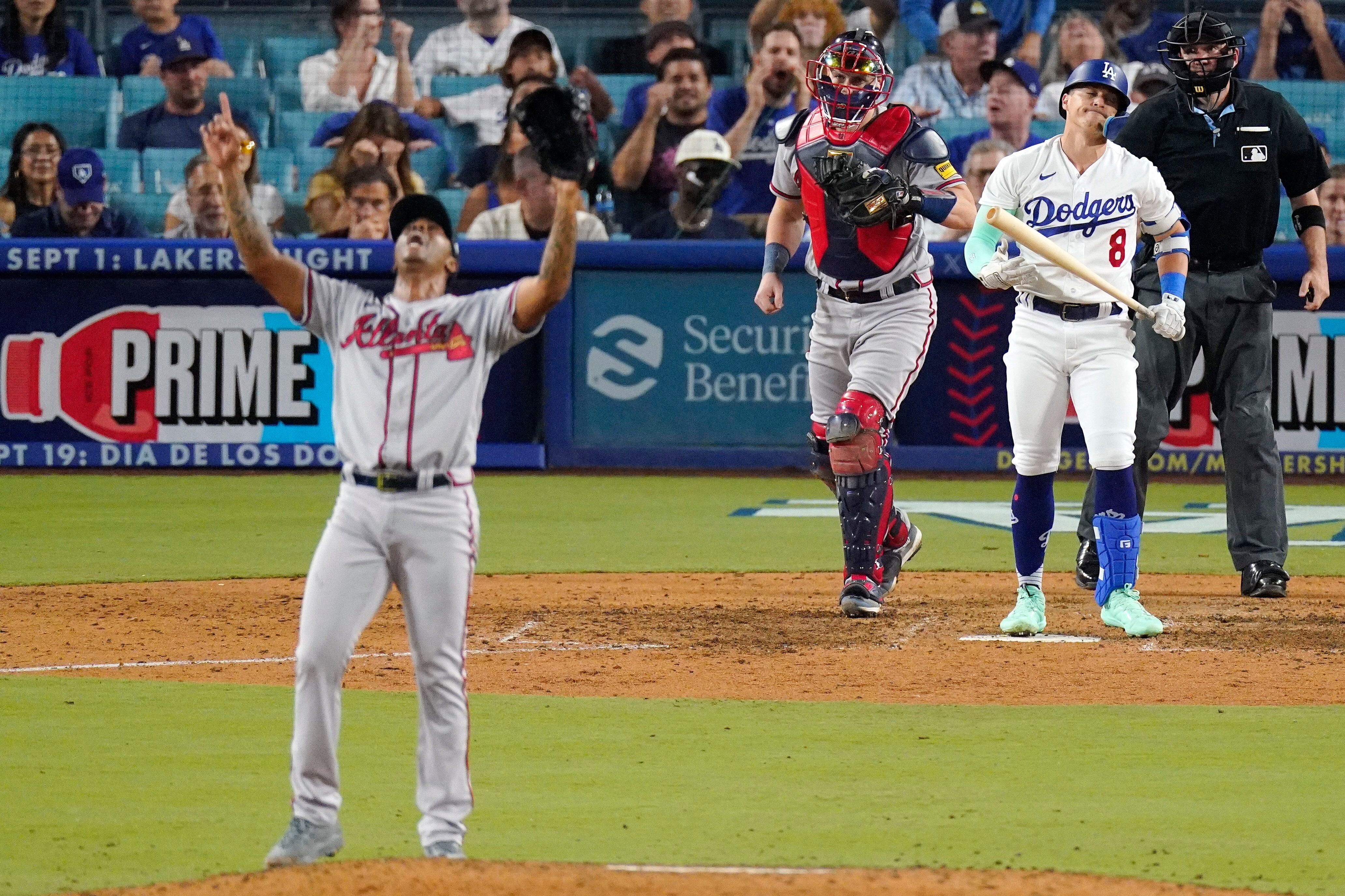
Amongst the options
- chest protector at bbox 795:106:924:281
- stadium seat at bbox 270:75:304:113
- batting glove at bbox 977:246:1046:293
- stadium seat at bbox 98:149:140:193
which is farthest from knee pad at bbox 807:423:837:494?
stadium seat at bbox 270:75:304:113

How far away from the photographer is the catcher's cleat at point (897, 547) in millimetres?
7723

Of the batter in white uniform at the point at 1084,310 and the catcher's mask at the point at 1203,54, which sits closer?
the batter in white uniform at the point at 1084,310

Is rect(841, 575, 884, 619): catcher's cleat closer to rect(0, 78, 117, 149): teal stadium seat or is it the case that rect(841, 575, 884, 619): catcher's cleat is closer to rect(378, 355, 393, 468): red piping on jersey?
rect(378, 355, 393, 468): red piping on jersey

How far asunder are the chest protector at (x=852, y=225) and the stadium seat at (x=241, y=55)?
968 centimetres

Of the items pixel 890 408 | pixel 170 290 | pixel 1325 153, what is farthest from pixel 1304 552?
pixel 170 290

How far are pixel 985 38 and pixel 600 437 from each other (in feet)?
15.0

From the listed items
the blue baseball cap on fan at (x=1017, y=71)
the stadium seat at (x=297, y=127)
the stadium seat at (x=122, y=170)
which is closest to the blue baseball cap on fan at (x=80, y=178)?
the stadium seat at (x=122, y=170)

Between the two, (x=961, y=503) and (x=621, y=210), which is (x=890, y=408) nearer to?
(x=961, y=503)

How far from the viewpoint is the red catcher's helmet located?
6945 mm

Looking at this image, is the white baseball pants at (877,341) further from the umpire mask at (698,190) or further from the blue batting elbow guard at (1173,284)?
the umpire mask at (698,190)

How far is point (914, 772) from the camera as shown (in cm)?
475

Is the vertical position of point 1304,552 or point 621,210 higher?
point 621,210

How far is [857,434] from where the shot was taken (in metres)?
7.11

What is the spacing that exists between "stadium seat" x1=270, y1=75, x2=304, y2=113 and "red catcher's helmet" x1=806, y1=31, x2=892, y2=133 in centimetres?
910
